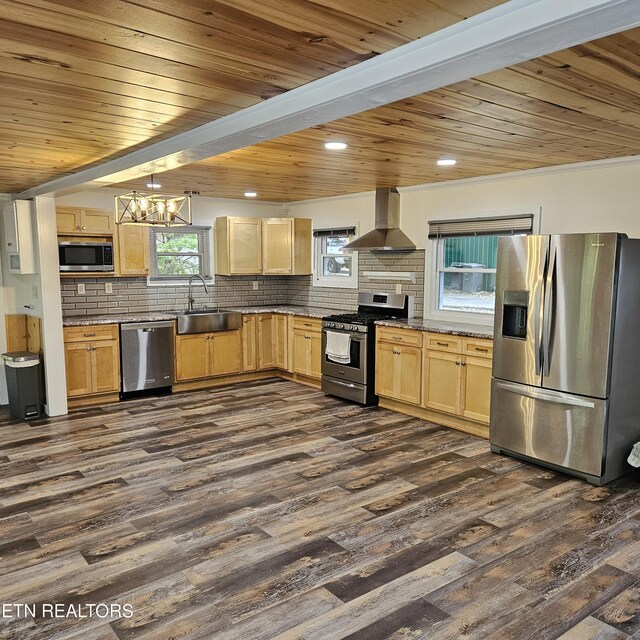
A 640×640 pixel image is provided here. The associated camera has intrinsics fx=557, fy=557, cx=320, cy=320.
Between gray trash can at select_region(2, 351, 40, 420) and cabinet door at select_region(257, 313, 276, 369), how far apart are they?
2574mm

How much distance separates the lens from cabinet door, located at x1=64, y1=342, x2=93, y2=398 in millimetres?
5586

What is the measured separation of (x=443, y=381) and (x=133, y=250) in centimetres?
369

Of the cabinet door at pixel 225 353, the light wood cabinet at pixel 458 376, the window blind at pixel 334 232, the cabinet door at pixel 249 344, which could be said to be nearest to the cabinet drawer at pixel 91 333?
the cabinet door at pixel 225 353

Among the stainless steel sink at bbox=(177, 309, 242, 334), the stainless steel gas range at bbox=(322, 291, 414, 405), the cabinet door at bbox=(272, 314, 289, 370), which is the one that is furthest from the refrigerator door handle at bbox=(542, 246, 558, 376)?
the stainless steel sink at bbox=(177, 309, 242, 334)

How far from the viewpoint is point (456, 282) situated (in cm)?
571

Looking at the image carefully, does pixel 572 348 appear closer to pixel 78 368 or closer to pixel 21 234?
pixel 78 368

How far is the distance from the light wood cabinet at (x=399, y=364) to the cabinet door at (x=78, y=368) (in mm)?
2961

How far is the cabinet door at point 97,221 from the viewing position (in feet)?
19.4

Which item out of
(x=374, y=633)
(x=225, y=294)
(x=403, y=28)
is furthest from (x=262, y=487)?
(x=225, y=294)

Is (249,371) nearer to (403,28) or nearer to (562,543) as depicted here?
(562,543)

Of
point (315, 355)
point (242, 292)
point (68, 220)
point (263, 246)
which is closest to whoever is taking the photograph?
point (68, 220)

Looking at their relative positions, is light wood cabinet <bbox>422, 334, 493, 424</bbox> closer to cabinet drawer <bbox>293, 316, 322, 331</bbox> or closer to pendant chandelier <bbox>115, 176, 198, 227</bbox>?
cabinet drawer <bbox>293, 316, 322, 331</bbox>

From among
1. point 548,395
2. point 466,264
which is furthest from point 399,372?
point 548,395

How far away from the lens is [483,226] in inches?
210
